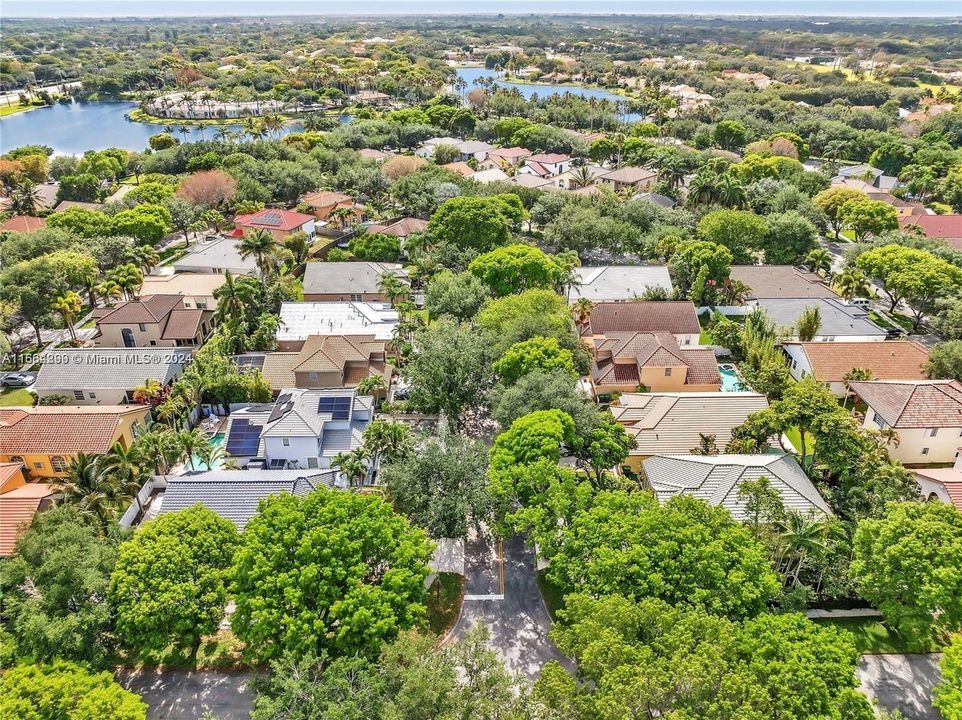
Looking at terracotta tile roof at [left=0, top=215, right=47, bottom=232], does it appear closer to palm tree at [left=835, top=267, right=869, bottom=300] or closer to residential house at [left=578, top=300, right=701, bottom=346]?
residential house at [left=578, top=300, right=701, bottom=346]

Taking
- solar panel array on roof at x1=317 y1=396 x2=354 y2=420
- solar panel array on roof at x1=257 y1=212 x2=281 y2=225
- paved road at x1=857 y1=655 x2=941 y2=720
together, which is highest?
solar panel array on roof at x1=317 y1=396 x2=354 y2=420

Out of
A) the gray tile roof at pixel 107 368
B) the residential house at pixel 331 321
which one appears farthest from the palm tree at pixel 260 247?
the gray tile roof at pixel 107 368

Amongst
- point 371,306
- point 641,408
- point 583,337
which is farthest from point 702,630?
point 371,306

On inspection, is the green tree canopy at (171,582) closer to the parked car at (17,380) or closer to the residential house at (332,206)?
the parked car at (17,380)

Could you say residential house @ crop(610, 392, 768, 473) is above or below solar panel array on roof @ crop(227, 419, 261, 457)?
above

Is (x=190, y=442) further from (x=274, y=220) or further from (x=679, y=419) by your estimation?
(x=274, y=220)

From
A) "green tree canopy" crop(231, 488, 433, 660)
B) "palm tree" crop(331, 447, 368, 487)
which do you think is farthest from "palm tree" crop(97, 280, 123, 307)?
"green tree canopy" crop(231, 488, 433, 660)

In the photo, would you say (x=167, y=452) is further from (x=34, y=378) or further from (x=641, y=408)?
(x=641, y=408)
